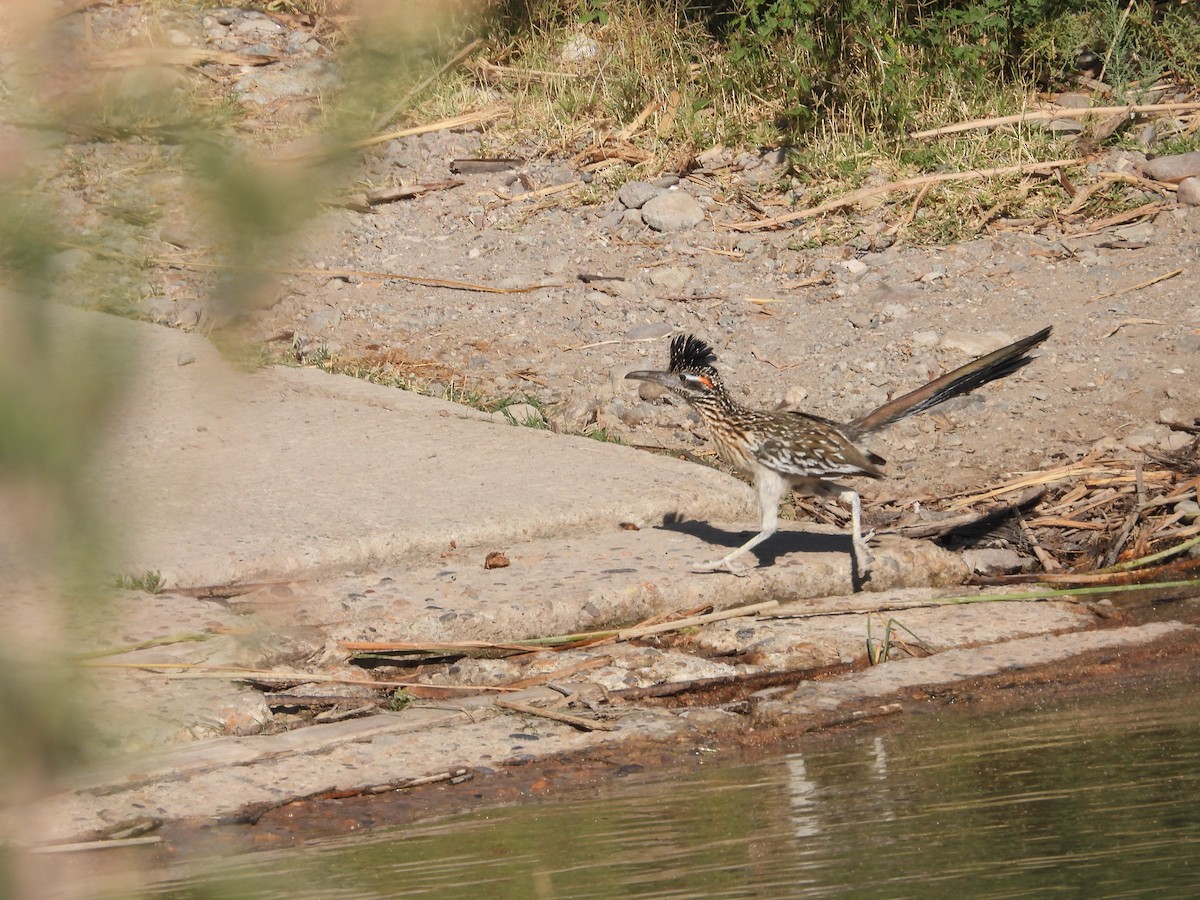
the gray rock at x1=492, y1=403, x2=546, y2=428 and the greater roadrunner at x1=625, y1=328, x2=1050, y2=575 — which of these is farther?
the gray rock at x1=492, y1=403, x2=546, y2=428

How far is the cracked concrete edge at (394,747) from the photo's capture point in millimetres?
4230

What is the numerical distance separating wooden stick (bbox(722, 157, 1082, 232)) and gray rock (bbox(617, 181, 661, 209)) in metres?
0.65

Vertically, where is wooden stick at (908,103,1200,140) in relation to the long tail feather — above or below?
above

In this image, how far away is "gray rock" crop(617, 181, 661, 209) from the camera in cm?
1080

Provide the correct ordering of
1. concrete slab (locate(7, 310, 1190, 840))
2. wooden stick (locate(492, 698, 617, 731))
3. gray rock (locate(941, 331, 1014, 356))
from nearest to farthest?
concrete slab (locate(7, 310, 1190, 840)), wooden stick (locate(492, 698, 617, 731)), gray rock (locate(941, 331, 1014, 356))

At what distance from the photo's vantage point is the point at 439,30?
1571 millimetres

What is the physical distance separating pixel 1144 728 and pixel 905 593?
1.61 metres

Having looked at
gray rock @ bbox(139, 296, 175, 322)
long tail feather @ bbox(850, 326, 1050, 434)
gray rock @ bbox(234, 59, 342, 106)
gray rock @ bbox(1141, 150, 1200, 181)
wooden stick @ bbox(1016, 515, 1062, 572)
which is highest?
gray rock @ bbox(234, 59, 342, 106)

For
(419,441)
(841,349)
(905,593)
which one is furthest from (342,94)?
(841,349)

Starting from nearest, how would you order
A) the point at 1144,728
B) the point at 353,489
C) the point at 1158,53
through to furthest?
the point at 1144,728 → the point at 353,489 → the point at 1158,53

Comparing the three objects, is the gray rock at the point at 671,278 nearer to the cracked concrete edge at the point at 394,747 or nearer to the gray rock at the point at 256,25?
the gray rock at the point at 256,25

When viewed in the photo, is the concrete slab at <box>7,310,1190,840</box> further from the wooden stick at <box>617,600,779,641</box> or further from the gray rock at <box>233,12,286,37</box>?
the gray rock at <box>233,12,286,37</box>

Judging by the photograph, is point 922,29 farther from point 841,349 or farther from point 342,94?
point 342,94

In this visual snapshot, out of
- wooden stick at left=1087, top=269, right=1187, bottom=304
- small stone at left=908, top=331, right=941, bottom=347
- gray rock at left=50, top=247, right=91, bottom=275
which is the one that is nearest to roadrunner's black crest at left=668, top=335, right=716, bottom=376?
small stone at left=908, top=331, right=941, bottom=347
